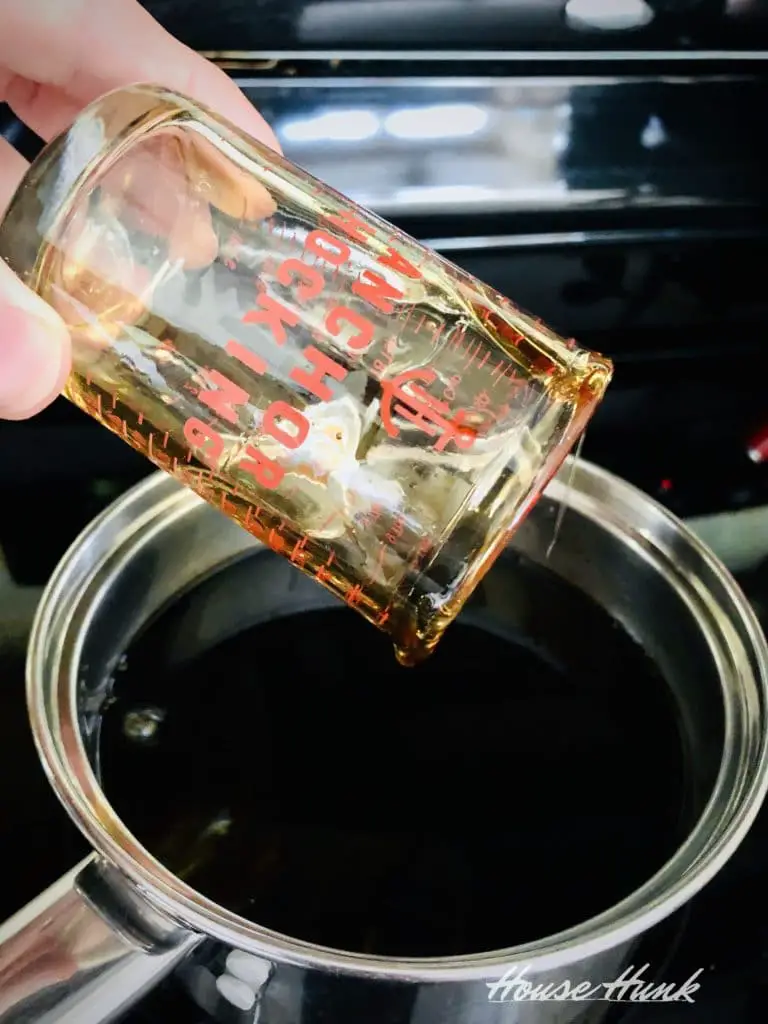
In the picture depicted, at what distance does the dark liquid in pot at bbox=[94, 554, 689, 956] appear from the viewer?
0.49 metres

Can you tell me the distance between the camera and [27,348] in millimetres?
385

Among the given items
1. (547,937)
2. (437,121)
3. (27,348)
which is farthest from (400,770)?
(437,121)

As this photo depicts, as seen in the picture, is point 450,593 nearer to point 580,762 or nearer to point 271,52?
point 580,762

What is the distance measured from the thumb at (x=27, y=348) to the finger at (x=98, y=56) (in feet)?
0.64

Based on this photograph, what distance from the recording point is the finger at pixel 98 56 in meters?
0.55

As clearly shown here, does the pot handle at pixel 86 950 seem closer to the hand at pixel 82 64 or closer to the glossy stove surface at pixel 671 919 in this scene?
the glossy stove surface at pixel 671 919

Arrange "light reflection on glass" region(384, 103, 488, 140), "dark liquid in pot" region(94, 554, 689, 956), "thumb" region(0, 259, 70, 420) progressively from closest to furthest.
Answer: "thumb" region(0, 259, 70, 420) → "dark liquid in pot" region(94, 554, 689, 956) → "light reflection on glass" region(384, 103, 488, 140)

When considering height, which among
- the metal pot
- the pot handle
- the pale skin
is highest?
the pale skin

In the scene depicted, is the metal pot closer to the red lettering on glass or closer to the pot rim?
the pot rim

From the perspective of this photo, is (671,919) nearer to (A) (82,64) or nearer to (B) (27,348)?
(B) (27,348)

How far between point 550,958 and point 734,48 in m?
0.54

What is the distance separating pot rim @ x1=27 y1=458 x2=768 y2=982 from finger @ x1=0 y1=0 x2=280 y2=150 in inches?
8.3

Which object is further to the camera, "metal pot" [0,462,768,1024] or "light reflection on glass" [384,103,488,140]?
"light reflection on glass" [384,103,488,140]

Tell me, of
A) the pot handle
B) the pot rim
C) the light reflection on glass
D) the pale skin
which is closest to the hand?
the pale skin
